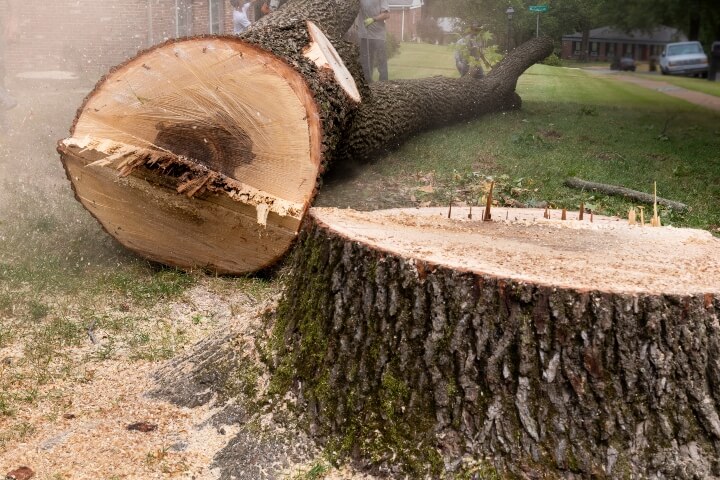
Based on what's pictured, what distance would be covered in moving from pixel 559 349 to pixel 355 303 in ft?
2.66

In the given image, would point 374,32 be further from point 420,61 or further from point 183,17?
point 183,17

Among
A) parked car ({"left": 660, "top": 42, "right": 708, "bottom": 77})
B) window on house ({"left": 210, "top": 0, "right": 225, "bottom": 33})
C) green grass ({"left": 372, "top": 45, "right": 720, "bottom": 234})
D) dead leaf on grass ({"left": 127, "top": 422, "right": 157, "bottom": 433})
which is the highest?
window on house ({"left": 210, "top": 0, "right": 225, "bottom": 33})

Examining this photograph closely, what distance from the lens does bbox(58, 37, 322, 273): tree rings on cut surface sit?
5.38 metres

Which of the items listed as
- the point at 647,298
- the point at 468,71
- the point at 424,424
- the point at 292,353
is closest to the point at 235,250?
the point at 292,353

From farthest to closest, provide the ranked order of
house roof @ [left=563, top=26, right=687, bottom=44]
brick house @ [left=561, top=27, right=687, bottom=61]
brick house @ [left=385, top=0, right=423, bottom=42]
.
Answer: brick house @ [left=385, top=0, right=423, bottom=42] < house roof @ [left=563, top=26, right=687, bottom=44] < brick house @ [left=561, top=27, right=687, bottom=61]

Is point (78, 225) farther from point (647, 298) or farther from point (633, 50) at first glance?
point (633, 50)

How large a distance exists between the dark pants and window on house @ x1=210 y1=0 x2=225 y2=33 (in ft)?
22.1

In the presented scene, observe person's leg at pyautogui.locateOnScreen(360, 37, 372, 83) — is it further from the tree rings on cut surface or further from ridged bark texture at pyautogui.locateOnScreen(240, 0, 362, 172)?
the tree rings on cut surface

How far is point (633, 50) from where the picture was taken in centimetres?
1348

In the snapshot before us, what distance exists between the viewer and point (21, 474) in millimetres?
3393

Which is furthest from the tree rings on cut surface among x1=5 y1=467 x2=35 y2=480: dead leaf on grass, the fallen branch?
the fallen branch

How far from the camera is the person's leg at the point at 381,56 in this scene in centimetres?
1151

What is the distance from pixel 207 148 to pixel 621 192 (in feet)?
14.6

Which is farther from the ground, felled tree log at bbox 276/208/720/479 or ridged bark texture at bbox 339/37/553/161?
felled tree log at bbox 276/208/720/479
